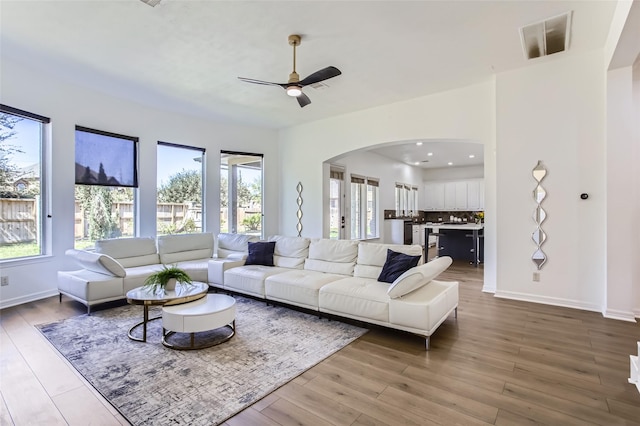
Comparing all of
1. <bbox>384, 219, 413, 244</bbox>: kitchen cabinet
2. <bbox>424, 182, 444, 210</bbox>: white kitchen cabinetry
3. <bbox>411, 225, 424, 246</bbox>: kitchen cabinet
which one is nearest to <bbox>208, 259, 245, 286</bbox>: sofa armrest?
<bbox>384, 219, 413, 244</bbox>: kitchen cabinet

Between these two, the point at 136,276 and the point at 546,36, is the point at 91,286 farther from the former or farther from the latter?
the point at 546,36

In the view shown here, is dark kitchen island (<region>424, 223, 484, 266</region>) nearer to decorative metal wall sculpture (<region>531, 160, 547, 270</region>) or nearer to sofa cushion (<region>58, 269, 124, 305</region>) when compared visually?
decorative metal wall sculpture (<region>531, 160, 547, 270</region>)

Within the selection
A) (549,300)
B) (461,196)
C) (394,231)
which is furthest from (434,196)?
(549,300)

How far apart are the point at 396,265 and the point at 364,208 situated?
5.30 meters

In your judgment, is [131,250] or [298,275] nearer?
[298,275]

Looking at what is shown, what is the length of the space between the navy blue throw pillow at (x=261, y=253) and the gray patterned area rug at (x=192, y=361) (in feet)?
3.57

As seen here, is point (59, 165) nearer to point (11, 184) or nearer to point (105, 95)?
point (11, 184)

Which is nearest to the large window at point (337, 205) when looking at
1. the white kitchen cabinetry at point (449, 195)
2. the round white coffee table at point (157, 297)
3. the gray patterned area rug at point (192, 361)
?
the gray patterned area rug at point (192, 361)

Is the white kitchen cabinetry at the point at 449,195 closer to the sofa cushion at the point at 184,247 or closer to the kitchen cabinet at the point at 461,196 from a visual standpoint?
the kitchen cabinet at the point at 461,196

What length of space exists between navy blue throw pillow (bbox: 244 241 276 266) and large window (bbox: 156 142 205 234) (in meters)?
2.10

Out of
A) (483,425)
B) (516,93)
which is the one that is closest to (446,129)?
(516,93)

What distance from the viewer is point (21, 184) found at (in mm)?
4391

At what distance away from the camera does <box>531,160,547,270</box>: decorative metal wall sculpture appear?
13.8 ft

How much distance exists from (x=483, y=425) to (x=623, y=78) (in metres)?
4.21
